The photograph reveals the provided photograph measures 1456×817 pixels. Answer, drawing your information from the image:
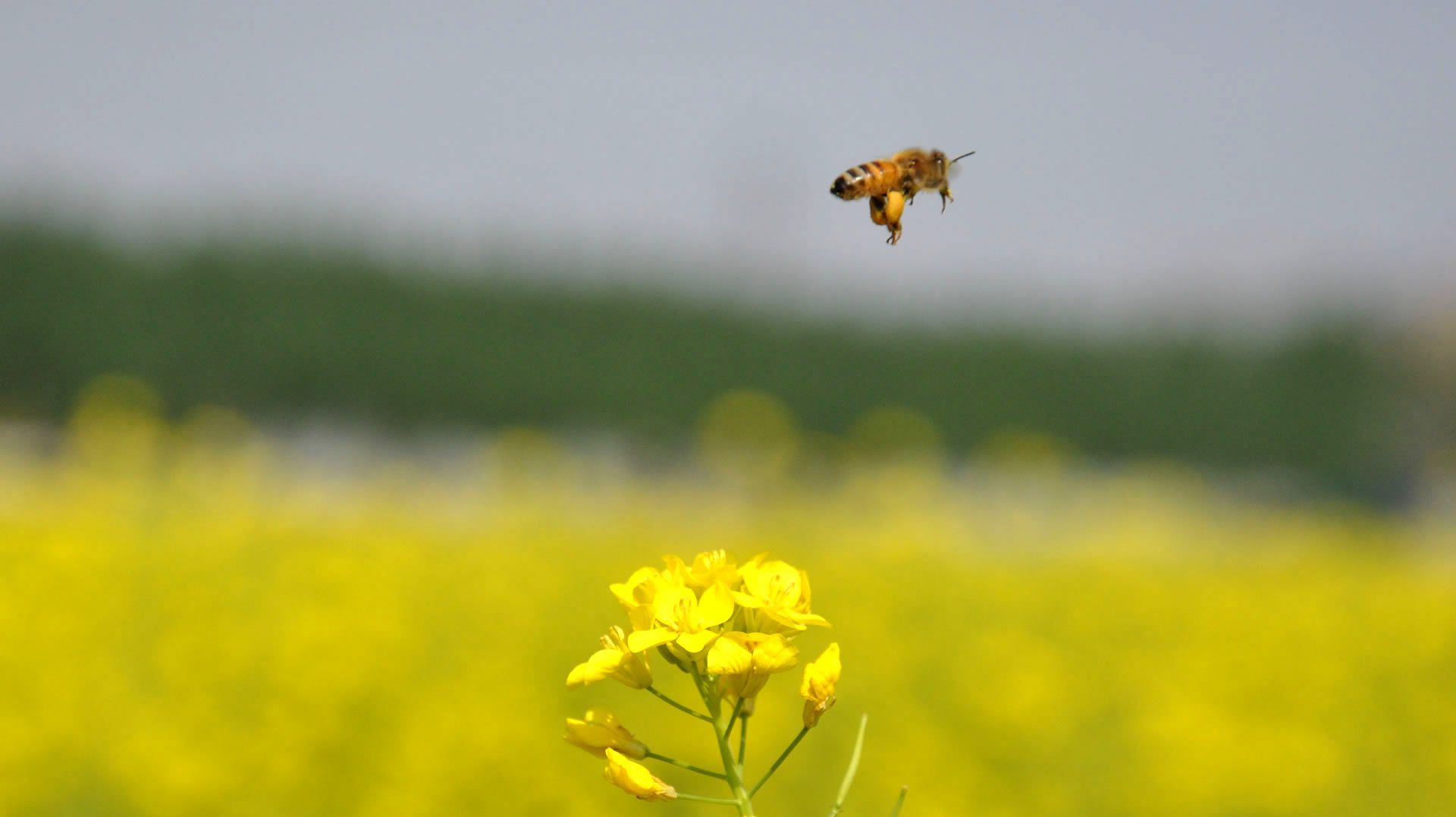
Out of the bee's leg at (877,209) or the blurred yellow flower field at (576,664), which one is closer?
the bee's leg at (877,209)

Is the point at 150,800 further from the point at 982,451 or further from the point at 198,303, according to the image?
the point at 982,451

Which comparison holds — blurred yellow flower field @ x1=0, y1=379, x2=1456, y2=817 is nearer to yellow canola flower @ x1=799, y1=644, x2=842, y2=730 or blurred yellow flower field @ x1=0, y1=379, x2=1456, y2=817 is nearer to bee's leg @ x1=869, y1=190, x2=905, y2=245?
bee's leg @ x1=869, y1=190, x2=905, y2=245

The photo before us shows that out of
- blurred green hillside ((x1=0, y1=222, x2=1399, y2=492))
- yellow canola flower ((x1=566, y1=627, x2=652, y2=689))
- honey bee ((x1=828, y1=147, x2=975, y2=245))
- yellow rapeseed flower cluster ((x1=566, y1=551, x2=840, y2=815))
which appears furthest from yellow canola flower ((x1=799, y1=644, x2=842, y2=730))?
blurred green hillside ((x1=0, y1=222, x2=1399, y2=492))

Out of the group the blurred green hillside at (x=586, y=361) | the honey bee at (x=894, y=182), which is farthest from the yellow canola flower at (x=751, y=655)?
the blurred green hillside at (x=586, y=361)

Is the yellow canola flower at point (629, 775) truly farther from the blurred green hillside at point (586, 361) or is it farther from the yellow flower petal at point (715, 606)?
the blurred green hillside at point (586, 361)

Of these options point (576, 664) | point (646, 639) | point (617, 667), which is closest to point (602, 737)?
point (617, 667)

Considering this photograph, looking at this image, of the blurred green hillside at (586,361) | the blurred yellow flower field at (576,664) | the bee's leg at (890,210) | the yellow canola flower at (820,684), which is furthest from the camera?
the blurred green hillside at (586,361)

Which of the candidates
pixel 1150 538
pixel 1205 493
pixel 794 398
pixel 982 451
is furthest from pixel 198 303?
pixel 1205 493
